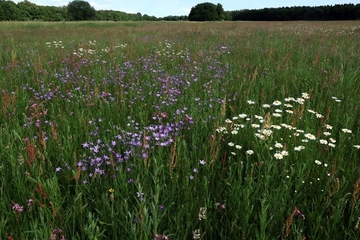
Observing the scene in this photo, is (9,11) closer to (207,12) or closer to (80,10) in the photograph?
(80,10)

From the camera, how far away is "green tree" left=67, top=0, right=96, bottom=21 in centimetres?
8218

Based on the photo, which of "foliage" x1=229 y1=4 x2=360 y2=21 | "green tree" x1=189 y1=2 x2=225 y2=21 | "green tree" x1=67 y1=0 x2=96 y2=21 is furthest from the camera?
"green tree" x1=67 y1=0 x2=96 y2=21

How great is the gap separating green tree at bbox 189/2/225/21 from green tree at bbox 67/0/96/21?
32306 millimetres

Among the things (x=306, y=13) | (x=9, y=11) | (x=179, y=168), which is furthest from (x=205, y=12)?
(x=179, y=168)

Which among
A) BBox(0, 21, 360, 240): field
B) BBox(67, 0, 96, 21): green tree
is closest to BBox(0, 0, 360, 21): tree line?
BBox(67, 0, 96, 21): green tree

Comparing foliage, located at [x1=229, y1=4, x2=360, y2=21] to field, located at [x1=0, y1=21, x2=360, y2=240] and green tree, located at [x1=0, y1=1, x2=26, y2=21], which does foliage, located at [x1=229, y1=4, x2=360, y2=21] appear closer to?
field, located at [x1=0, y1=21, x2=360, y2=240]

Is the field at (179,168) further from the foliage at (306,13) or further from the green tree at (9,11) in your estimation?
the green tree at (9,11)

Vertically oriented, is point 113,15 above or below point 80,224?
above

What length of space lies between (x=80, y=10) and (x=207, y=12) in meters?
39.2

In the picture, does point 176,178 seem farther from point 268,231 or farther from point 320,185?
point 320,185

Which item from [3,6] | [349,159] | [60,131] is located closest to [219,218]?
[349,159]

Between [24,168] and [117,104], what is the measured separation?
1430mm

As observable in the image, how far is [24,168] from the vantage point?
2041 mm

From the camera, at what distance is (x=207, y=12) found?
71812mm
